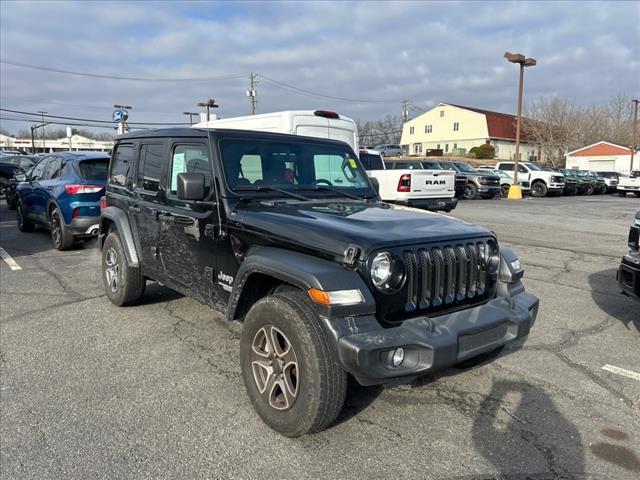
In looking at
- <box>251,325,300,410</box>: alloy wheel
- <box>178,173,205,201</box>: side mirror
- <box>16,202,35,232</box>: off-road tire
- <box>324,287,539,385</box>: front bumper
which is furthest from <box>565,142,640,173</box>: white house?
<box>251,325,300,410</box>: alloy wheel

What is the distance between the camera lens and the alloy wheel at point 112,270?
5.34 meters

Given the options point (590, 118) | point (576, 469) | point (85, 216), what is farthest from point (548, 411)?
point (590, 118)

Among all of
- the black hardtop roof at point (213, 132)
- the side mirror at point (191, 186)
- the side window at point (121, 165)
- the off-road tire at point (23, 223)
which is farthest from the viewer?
the off-road tire at point (23, 223)

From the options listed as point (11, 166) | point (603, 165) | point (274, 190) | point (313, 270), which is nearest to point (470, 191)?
point (11, 166)

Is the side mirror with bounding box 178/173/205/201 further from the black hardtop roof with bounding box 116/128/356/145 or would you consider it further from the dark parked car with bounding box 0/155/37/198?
the dark parked car with bounding box 0/155/37/198

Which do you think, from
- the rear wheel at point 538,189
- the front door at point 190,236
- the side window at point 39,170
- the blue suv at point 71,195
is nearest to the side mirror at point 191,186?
the front door at point 190,236

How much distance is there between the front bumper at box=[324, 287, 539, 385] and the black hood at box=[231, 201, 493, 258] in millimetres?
441

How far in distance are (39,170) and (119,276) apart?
19.5 ft

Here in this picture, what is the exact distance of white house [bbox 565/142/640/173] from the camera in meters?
52.9

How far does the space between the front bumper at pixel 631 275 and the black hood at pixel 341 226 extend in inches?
75.5

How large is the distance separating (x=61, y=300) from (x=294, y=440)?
13.2ft

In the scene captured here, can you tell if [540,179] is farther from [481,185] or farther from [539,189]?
[481,185]

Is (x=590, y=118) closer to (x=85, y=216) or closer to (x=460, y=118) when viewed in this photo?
(x=460, y=118)

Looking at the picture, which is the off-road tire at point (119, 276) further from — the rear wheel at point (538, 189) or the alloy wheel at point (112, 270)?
the rear wheel at point (538, 189)
